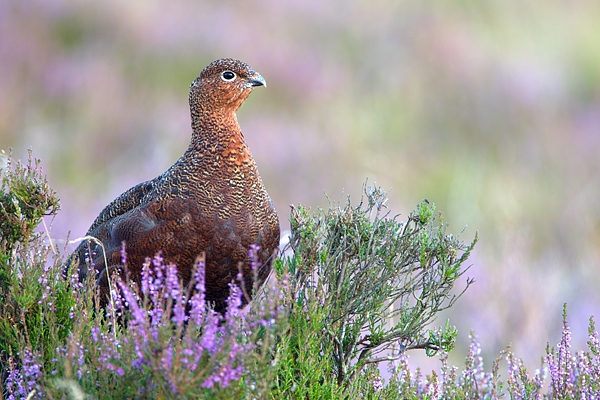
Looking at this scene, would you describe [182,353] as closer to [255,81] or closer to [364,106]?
[255,81]

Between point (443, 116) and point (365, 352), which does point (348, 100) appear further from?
point (365, 352)

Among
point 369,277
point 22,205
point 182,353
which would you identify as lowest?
point 182,353

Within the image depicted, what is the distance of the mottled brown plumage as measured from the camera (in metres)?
3.28

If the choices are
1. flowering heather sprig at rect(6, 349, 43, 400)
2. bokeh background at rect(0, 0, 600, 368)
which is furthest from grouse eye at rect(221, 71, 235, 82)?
bokeh background at rect(0, 0, 600, 368)

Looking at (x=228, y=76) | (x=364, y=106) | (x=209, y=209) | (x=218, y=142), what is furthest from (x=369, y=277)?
(x=364, y=106)

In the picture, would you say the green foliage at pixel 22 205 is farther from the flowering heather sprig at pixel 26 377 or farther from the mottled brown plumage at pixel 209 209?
the flowering heather sprig at pixel 26 377

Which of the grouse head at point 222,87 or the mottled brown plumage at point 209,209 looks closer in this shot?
the mottled brown plumage at point 209,209

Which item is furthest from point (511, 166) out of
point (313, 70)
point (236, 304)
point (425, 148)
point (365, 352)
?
point (236, 304)

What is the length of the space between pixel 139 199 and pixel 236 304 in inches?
59.5

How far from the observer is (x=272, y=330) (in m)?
2.23

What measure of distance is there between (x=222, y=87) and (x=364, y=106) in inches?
308

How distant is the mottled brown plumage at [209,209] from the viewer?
3.28 meters

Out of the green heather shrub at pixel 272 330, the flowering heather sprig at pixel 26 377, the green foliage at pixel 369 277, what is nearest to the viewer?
the green heather shrub at pixel 272 330

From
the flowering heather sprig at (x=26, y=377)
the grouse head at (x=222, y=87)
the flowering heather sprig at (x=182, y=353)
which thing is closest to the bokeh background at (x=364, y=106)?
the grouse head at (x=222, y=87)
